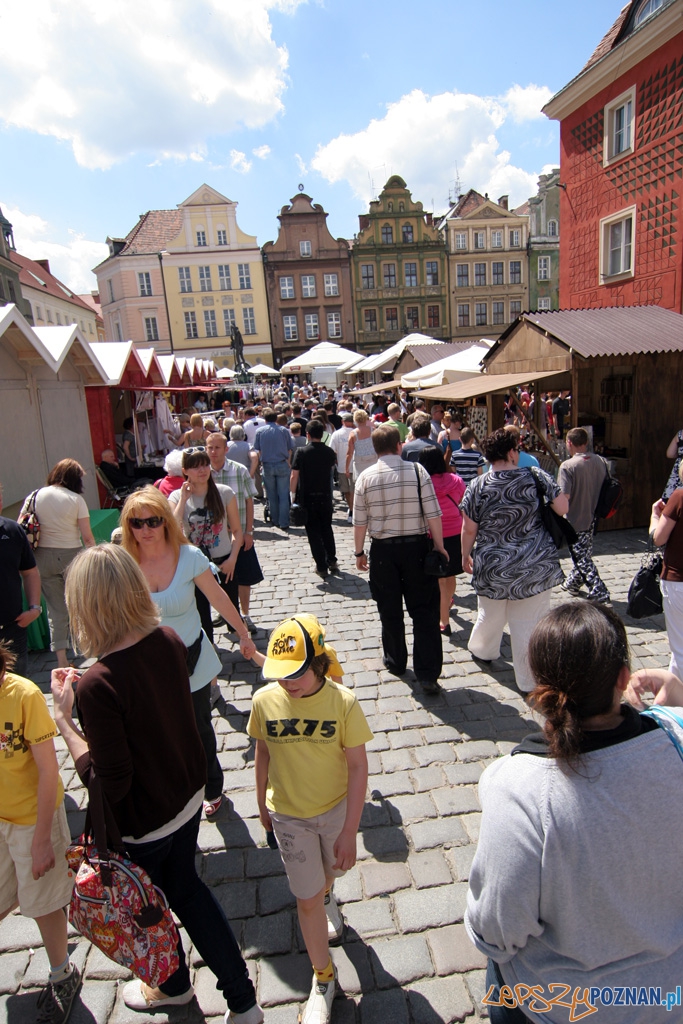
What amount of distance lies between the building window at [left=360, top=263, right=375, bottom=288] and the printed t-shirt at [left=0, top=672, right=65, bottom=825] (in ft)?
151

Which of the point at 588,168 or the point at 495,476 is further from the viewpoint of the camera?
the point at 588,168

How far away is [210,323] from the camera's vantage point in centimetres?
4681

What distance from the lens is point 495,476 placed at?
4.05 meters

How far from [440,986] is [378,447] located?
303 centimetres

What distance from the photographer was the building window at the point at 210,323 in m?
46.5

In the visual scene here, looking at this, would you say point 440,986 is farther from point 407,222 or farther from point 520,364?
point 407,222

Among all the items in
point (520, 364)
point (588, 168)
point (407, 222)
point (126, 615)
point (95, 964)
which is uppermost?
point (407, 222)

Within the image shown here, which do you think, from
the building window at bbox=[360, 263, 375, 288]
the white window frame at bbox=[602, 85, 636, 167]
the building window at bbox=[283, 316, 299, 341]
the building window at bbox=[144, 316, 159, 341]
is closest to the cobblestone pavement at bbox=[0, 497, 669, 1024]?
the white window frame at bbox=[602, 85, 636, 167]

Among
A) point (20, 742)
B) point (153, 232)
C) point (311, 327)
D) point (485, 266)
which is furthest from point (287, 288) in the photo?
point (20, 742)

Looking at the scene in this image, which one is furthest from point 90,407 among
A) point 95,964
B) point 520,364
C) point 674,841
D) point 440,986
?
point 674,841

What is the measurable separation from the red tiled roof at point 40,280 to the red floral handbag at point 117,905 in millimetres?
46787

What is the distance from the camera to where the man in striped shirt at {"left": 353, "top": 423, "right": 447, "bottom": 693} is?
423 cm

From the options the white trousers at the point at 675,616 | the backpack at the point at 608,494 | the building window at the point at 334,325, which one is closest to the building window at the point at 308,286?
the building window at the point at 334,325

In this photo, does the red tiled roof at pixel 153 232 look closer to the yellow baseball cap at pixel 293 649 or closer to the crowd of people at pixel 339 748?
the crowd of people at pixel 339 748
